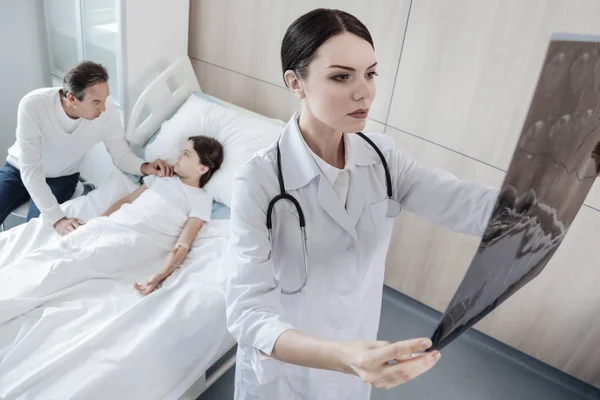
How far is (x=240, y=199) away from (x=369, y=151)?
1.22 feet

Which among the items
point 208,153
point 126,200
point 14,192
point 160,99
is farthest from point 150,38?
point 14,192

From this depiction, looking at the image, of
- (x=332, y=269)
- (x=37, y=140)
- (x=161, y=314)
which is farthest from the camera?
(x=37, y=140)

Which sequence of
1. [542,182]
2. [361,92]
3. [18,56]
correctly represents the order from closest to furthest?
[542,182] → [361,92] → [18,56]

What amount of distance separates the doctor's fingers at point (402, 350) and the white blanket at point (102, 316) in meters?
1.08

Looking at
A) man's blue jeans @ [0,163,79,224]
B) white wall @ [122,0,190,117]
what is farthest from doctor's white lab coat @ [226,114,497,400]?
white wall @ [122,0,190,117]

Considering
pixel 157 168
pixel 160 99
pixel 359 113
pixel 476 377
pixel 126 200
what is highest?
pixel 359 113

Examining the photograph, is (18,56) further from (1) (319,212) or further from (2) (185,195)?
(1) (319,212)

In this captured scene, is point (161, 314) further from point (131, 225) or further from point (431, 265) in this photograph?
point (431, 265)

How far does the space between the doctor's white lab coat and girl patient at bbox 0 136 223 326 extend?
78 cm

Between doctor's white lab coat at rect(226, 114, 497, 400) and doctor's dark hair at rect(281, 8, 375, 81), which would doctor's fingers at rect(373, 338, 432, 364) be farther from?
doctor's dark hair at rect(281, 8, 375, 81)

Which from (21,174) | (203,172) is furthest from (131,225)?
(21,174)

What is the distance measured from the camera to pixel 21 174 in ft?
7.08

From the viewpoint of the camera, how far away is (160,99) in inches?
104

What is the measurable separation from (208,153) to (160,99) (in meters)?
0.54
